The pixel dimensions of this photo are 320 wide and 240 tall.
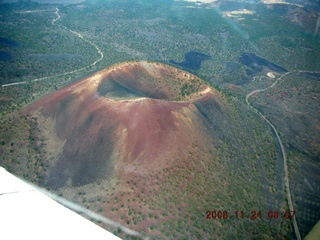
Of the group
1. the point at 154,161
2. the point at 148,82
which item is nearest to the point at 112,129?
the point at 154,161

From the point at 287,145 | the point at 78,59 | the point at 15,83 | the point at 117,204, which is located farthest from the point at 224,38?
the point at 117,204

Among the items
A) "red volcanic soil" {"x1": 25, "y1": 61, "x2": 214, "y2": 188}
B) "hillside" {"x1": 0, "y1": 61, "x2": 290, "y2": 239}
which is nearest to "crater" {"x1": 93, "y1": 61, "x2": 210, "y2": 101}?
"red volcanic soil" {"x1": 25, "y1": 61, "x2": 214, "y2": 188}

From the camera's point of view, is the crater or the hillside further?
the crater

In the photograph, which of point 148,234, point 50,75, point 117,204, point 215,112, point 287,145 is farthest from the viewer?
point 50,75

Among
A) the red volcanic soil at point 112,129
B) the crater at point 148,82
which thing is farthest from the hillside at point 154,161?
the crater at point 148,82

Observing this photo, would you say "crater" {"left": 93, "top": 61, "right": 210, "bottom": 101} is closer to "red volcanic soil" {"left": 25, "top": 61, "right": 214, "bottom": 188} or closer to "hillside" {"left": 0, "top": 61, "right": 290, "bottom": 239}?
"red volcanic soil" {"left": 25, "top": 61, "right": 214, "bottom": 188}

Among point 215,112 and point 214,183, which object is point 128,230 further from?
point 215,112

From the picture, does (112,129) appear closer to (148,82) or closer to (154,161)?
(154,161)

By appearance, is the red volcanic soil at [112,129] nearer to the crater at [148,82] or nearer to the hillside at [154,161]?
the hillside at [154,161]
